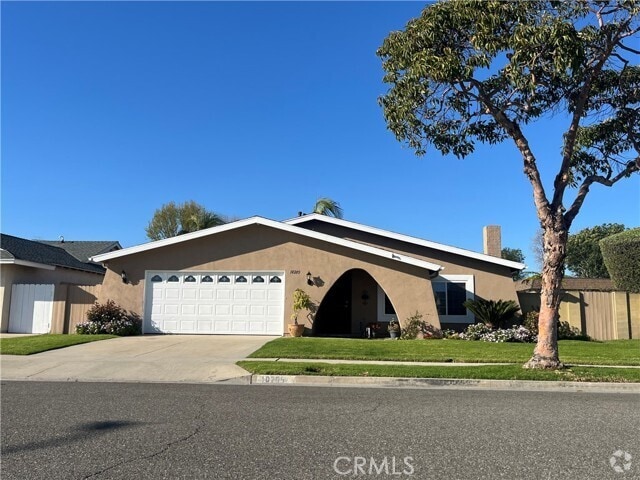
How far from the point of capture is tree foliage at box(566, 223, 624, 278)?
2274 inches

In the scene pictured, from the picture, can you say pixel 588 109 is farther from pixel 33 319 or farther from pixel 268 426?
pixel 33 319

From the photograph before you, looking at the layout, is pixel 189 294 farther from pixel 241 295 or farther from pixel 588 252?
pixel 588 252

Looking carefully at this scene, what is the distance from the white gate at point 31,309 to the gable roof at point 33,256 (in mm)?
1301

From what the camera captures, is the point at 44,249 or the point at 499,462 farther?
the point at 44,249

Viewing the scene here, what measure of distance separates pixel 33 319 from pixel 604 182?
1834 centimetres

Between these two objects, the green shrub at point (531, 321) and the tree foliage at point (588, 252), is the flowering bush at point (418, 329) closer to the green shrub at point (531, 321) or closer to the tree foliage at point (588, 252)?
the green shrub at point (531, 321)

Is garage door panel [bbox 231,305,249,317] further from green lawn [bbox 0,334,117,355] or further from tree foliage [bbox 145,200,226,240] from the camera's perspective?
tree foliage [bbox 145,200,226,240]

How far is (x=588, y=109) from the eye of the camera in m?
13.0

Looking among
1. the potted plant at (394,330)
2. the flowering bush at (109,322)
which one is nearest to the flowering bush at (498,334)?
the potted plant at (394,330)

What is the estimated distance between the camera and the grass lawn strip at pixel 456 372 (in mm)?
9977

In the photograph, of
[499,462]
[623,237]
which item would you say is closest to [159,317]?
[499,462]

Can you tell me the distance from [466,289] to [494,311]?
6.11 ft

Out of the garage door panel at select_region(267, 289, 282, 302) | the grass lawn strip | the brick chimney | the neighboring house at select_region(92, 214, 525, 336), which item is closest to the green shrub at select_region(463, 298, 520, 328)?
the neighboring house at select_region(92, 214, 525, 336)

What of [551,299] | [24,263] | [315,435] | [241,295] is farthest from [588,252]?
[315,435]
